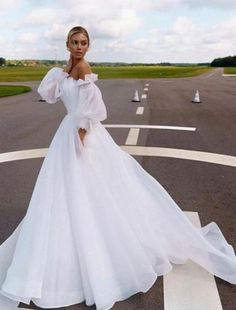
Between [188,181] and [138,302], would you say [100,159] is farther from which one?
[188,181]

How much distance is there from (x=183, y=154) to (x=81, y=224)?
5242 millimetres

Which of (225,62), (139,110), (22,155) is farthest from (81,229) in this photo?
(225,62)

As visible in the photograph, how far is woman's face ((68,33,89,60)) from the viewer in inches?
122

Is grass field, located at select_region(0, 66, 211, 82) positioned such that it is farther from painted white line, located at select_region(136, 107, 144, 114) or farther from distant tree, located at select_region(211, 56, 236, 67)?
distant tree, located at select_region(211, 56, 236, 67)

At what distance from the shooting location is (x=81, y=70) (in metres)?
3.08

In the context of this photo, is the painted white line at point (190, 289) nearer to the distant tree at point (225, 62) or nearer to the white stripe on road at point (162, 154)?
the white stripe on road at point (162, 154)

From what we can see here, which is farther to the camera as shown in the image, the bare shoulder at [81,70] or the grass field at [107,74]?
the grass field at [107,74]

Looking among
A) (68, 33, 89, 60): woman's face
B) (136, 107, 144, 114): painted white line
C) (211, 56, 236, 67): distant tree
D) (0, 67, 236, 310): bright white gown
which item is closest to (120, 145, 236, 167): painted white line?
(0, 67, 236, 310): bright white gown

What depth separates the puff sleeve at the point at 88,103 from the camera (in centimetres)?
303

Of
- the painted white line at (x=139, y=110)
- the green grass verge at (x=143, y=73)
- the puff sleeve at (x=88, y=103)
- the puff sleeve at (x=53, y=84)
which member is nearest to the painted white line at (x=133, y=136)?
the painted white line at (x=139, y=110)

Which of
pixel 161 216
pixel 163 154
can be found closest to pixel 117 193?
pixel 161 216

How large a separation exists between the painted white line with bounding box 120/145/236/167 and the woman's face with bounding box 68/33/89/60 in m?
4.80

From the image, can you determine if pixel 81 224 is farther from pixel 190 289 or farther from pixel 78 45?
pixel 78 45

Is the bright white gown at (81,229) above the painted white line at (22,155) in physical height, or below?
above
